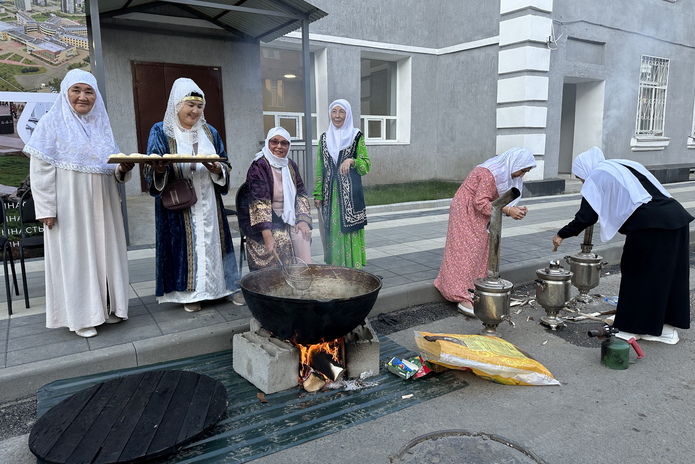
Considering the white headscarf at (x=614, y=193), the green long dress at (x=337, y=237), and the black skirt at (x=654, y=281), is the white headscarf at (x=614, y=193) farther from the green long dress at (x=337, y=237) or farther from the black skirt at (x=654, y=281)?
the green long dress at (x=337, y=237)

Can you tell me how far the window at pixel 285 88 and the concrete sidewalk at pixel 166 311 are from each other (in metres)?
4.68

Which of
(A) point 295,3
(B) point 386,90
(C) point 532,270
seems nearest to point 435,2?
(B) point 386,90

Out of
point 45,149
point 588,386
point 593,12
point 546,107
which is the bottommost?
point 588,386

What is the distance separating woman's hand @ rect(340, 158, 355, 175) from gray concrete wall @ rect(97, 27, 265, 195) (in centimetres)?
536

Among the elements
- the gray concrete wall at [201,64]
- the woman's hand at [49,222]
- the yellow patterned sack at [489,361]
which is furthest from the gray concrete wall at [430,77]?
the yellow patterned sack at [489,361]

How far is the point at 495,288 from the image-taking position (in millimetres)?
3709

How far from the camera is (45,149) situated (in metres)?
3.39

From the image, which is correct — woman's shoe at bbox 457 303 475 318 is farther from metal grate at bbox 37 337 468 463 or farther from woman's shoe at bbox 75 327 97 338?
woman's shoe at bbox 75 327 97 338

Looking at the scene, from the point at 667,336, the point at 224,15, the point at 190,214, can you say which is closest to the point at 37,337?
the point at 190,214

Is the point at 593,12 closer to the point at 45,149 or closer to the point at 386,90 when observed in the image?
the point at 386,90

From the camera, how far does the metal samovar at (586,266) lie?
4605mm

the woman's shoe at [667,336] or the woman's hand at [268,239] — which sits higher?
the woman's hand at [268,239]

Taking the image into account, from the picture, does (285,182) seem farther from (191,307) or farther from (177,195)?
(191,307)

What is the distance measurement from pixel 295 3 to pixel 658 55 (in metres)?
12.5
